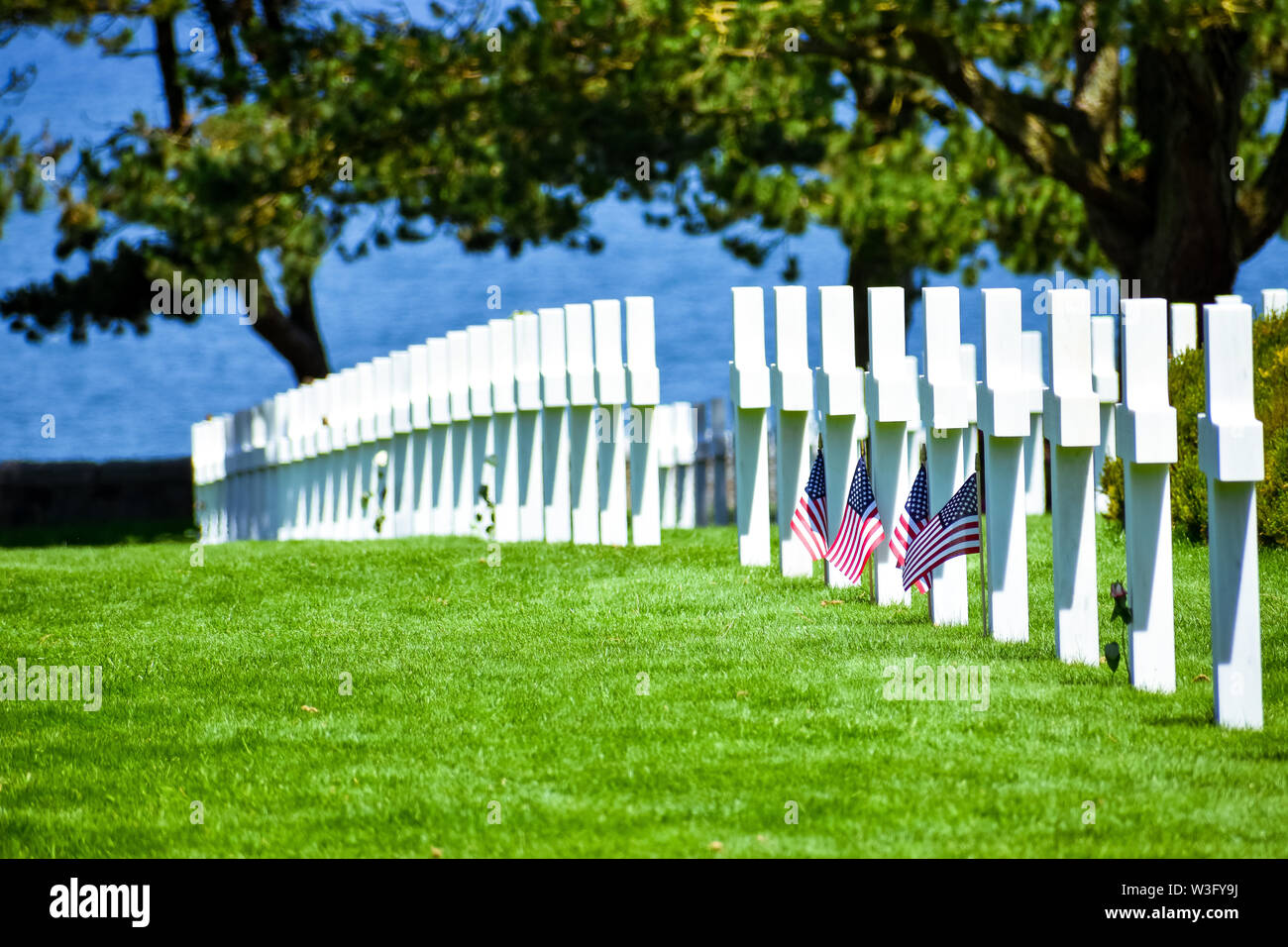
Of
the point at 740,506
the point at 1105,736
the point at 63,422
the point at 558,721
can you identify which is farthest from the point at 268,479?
the point at 63,422

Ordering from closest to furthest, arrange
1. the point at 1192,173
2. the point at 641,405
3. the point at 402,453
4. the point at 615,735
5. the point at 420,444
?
the point at 615,735, the point at 641,405, the point at 420,444, the point at 402,453, the point at 1192,173

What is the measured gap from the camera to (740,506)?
290 inches

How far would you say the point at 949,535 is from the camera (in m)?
5.50

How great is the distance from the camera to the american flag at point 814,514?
6422 millimetres

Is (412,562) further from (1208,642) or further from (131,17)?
(131,17)

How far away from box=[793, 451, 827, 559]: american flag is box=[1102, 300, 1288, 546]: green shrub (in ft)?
5.69

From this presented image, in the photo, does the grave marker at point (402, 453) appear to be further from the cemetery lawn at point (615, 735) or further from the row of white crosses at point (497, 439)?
the cemetery lawn at point (615, 735)

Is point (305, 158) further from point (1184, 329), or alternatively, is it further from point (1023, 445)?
point (1023, 445)

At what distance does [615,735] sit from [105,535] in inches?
440

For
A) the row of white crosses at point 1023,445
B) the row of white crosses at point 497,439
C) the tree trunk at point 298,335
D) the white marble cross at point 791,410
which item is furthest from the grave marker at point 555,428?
the tree trunk at point 298,335

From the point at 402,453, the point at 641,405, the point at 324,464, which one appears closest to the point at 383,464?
the point at 402,453

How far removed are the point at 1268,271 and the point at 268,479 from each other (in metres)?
53.9

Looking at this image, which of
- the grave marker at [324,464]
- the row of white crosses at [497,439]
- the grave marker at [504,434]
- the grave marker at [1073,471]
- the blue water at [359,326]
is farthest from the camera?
the blue water at [359,326]

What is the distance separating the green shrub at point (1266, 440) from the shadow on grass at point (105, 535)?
8011 mm
